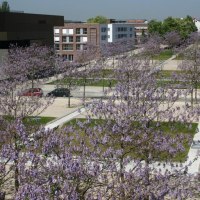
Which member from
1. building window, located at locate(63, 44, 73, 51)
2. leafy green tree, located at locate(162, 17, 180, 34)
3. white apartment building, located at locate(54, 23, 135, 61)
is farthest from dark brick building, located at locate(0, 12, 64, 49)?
leafy green tree, located at locate(162, 17, 180, 34)

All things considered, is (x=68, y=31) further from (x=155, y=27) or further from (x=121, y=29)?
(x=155, y=27)

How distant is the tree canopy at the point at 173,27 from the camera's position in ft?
372

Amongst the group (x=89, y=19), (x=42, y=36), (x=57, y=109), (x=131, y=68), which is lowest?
(x=57, y=109)

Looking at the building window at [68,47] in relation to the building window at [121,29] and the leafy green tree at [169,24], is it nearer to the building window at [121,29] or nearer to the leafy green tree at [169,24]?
the building window at [121,29]

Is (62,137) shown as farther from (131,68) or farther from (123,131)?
(131,68)

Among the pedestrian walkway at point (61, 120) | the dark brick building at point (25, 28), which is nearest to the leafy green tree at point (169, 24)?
the dark brick building at point (25, 28)

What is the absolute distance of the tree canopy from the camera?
113 meters

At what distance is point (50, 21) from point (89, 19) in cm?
9211

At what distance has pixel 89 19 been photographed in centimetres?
15975

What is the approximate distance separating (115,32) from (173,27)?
17.1m

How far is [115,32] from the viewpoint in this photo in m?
107

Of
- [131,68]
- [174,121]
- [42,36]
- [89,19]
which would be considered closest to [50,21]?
[42,36]

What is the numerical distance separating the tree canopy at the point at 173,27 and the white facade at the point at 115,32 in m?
6.35

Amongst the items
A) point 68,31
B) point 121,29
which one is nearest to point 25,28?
point 68,31
